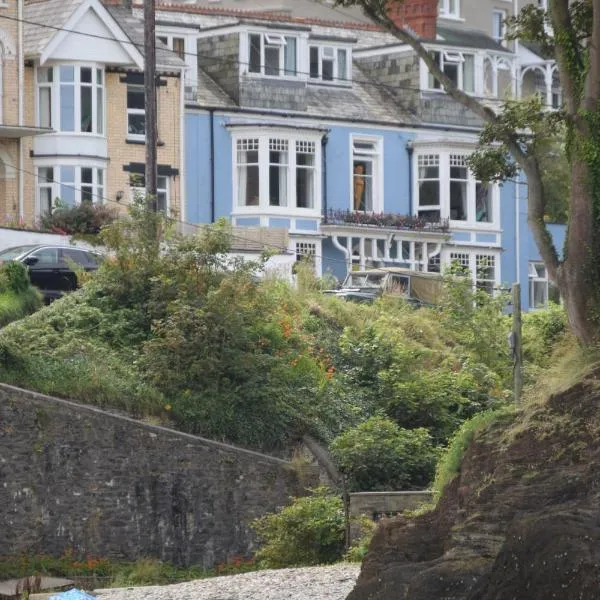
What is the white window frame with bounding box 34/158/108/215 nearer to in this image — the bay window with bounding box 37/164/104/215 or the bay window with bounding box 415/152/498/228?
the bay window with bounding box 37/164/104/215

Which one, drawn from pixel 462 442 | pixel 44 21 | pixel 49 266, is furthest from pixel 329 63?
pixel 462 442

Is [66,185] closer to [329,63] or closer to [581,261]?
[329,63]

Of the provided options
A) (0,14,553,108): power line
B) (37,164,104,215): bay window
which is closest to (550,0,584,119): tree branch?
(0,14,553,108): power line

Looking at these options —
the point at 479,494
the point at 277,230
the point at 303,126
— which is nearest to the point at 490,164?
the point at 479,494

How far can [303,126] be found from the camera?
228ft

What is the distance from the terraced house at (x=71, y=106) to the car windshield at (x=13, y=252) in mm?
11371

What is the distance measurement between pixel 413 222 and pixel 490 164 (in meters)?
36.9

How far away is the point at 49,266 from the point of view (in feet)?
166

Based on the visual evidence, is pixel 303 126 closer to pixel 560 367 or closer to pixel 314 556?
pixel 314 556

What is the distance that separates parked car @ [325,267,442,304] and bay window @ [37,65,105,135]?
37.2 ft

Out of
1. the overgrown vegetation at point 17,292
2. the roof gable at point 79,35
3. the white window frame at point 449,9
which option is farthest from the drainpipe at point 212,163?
the white window frame at point 449,9

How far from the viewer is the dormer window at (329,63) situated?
72500 mm

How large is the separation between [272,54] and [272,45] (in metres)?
0.36

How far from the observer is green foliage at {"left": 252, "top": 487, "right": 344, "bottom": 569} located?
125 ft
